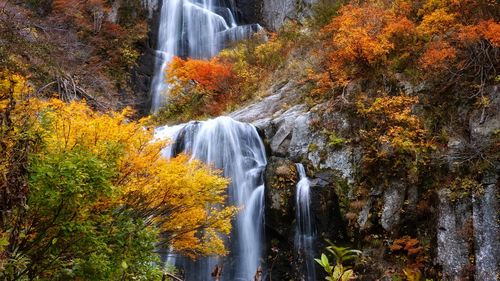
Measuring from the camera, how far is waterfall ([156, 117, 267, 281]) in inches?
435

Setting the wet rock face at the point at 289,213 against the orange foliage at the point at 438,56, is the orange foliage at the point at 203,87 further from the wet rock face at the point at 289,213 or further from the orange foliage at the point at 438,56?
the orange foliage at the point at 438,56

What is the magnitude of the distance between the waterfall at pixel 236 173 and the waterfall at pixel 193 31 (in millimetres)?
10694

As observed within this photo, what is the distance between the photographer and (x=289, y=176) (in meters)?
10.9

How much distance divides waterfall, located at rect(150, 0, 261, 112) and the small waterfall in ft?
47.9

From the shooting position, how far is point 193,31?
24.9m

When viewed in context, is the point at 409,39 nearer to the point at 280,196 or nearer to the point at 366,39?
the point at 366,39

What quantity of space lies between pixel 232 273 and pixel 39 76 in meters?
9.47

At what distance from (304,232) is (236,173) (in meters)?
3.05

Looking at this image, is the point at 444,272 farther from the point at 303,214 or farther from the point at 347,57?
the point at 347,57

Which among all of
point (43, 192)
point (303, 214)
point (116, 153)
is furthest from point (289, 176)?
point (43, 192)

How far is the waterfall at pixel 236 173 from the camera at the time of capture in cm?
1105

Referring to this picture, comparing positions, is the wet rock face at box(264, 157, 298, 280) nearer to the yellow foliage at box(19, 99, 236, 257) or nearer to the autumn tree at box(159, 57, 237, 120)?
the yellow foliage at box(19, 99, 236, 257)

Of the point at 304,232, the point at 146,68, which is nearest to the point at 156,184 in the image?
the point at 304,232

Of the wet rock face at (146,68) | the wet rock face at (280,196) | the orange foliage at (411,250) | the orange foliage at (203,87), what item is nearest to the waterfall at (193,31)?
the wet rock face at (146,68)
